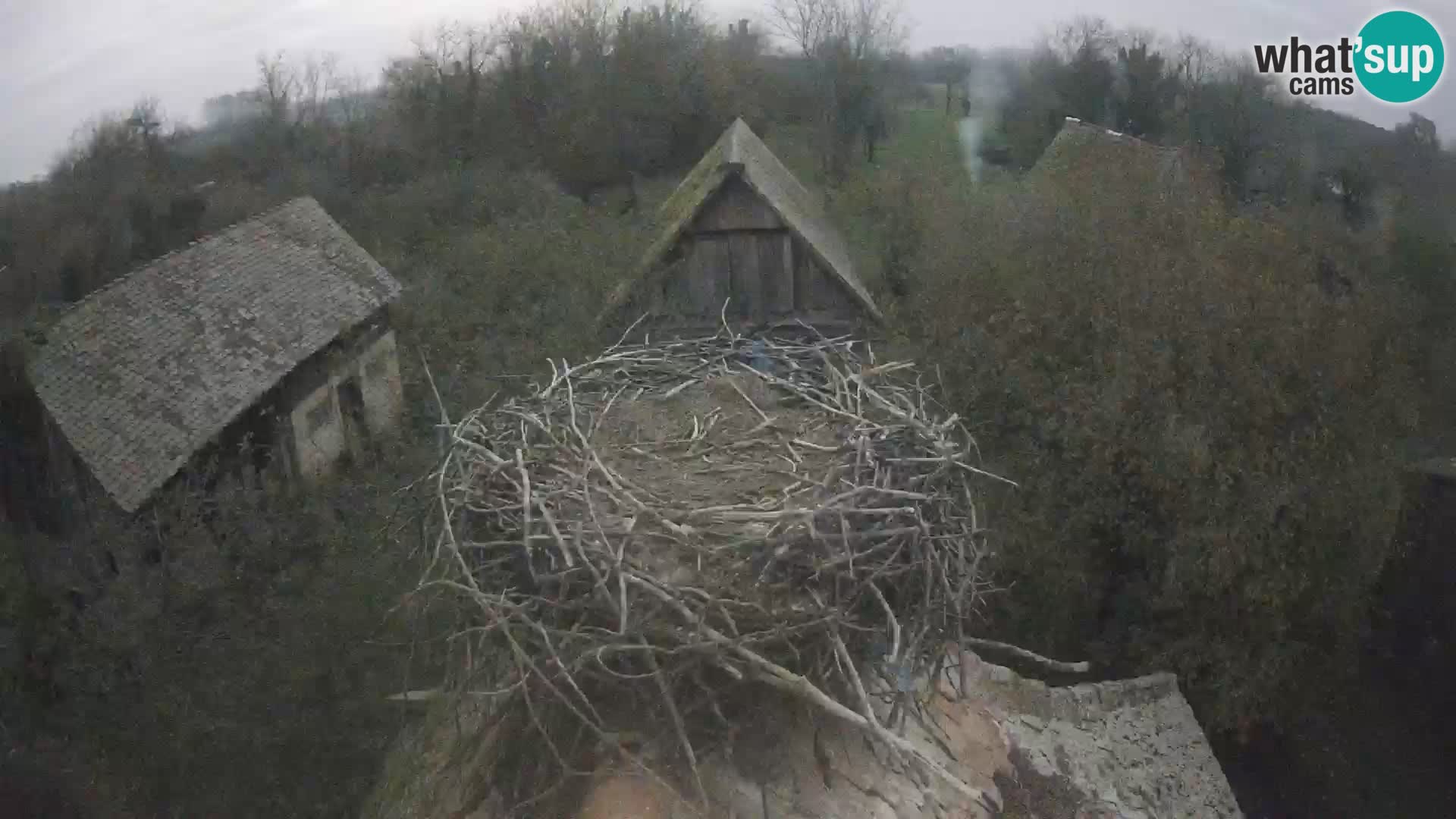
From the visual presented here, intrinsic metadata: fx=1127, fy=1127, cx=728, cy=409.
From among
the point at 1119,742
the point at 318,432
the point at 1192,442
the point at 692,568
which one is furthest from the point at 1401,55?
the point at 318,432

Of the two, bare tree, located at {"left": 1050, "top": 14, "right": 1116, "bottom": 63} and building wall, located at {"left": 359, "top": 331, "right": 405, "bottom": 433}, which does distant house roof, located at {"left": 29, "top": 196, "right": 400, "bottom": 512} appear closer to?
building wall, located at {"left": 359, "top": 331, "right": 405, "bottom": 433}

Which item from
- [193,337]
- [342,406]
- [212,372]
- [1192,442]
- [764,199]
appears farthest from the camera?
[342,406]

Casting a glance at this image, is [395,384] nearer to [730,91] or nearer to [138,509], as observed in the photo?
[138,509]

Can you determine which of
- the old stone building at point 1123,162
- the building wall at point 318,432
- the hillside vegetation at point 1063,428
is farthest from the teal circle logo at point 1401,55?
the building wall at point 318,432

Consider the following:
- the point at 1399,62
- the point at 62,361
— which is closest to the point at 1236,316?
the point at 1399,62

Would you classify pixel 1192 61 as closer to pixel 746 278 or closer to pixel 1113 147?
pixel 1113 147

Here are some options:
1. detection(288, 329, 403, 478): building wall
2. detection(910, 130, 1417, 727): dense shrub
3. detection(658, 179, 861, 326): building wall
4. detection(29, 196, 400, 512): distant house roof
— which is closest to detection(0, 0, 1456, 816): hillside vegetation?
detection(910, 130, 1417, 727): dense shrub

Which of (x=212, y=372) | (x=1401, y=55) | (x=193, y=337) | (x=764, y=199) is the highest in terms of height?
(x=1401, y=55)
